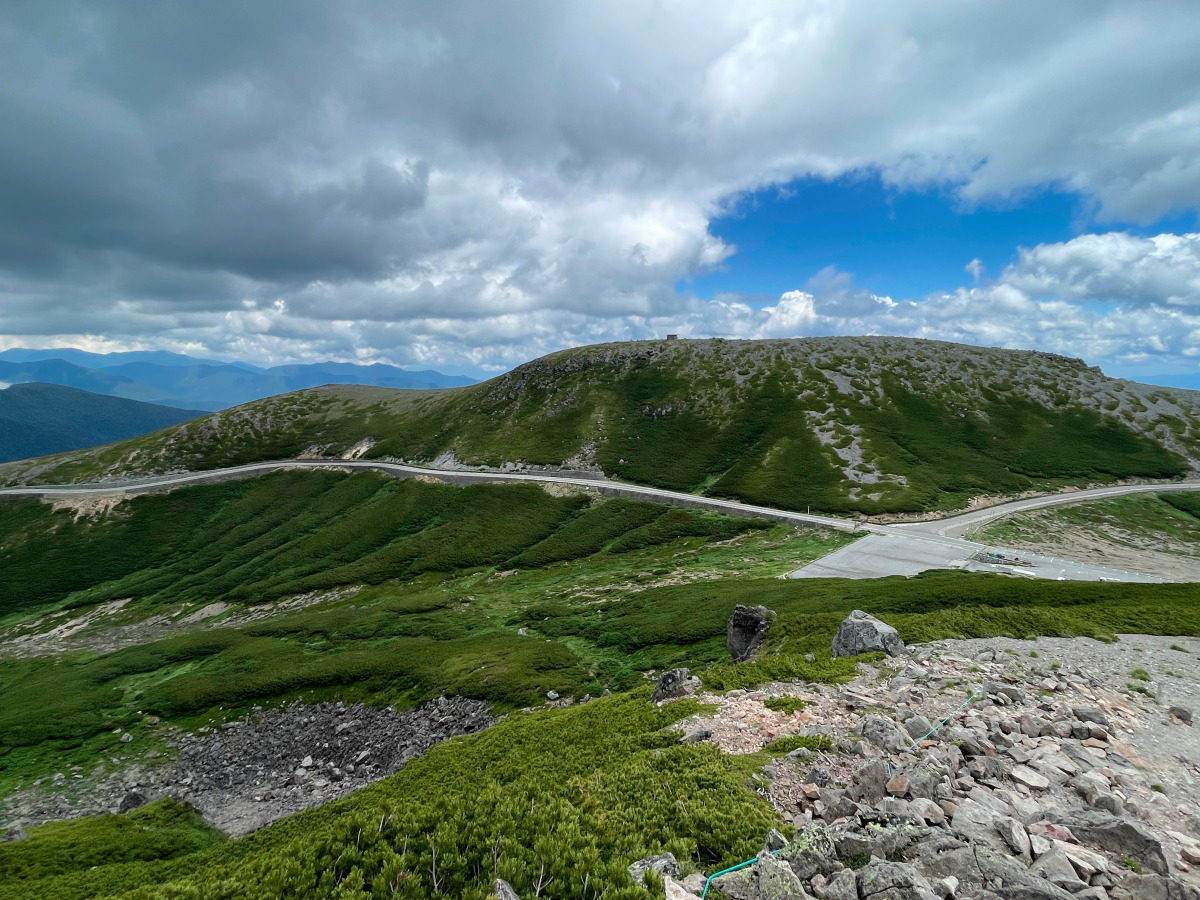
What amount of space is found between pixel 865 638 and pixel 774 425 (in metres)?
109

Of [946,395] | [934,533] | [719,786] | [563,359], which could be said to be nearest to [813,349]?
[946,395]

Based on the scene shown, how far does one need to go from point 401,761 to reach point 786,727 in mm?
29278

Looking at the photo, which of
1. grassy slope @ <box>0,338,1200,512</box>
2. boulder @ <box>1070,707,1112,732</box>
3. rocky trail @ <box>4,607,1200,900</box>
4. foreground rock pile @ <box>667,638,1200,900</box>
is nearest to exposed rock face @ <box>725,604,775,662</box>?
rocky trail @ <box>4,607,1200,900</box>

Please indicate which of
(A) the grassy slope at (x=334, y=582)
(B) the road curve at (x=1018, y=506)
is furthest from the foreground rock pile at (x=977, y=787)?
(B) the road curve at (x=1018, y=506)

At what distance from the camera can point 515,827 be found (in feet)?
40.6

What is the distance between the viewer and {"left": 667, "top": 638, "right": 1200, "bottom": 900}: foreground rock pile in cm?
937

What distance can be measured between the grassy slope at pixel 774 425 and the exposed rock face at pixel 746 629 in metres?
61.7

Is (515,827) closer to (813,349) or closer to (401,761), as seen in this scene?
(401,761)

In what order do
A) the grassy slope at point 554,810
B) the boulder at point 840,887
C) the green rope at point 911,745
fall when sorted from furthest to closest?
the grassy slope at point 554,810, the green rope at point 911,745, the boulder at point 840,887

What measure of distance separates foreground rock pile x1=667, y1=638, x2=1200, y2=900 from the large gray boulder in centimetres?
331

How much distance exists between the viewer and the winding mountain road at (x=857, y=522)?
57594 mm

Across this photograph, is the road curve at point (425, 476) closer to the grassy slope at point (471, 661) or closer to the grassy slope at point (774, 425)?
the grassy slope at point (471, 661)

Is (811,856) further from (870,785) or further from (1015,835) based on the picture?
(1015,835)

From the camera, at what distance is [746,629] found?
35.0 meters
